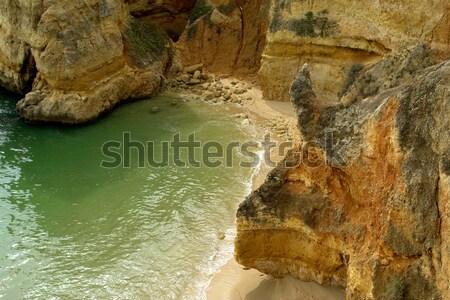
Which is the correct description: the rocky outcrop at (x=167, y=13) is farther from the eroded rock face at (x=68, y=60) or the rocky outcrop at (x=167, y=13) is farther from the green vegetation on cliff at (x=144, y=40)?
the eroded rock face at (x=68, y=60)

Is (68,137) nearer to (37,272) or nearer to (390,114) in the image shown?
(37,272)

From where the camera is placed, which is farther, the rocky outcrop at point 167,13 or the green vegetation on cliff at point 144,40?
the rocky outcrop at point 167,13

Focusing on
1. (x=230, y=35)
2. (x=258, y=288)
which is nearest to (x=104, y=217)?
(x=258, y=288)

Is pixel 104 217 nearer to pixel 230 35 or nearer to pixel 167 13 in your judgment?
pixel 230 35

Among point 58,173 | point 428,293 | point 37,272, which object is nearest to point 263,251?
point 428,293

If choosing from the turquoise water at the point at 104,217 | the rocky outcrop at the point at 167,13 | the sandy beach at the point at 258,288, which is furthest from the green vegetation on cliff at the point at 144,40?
the sandy beach at the point at 258,288

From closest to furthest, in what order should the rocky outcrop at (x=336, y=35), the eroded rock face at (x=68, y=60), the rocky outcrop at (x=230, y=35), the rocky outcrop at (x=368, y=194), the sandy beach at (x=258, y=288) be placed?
the rocky outcrop at (x=368, y=194) → the sandy beach at (x=258, y=288) → the rocky outcrop at (x=336, y=35) → the eroded rock face at (x=68, y=60) → the rocky outcrop at (x=230, y=35)
